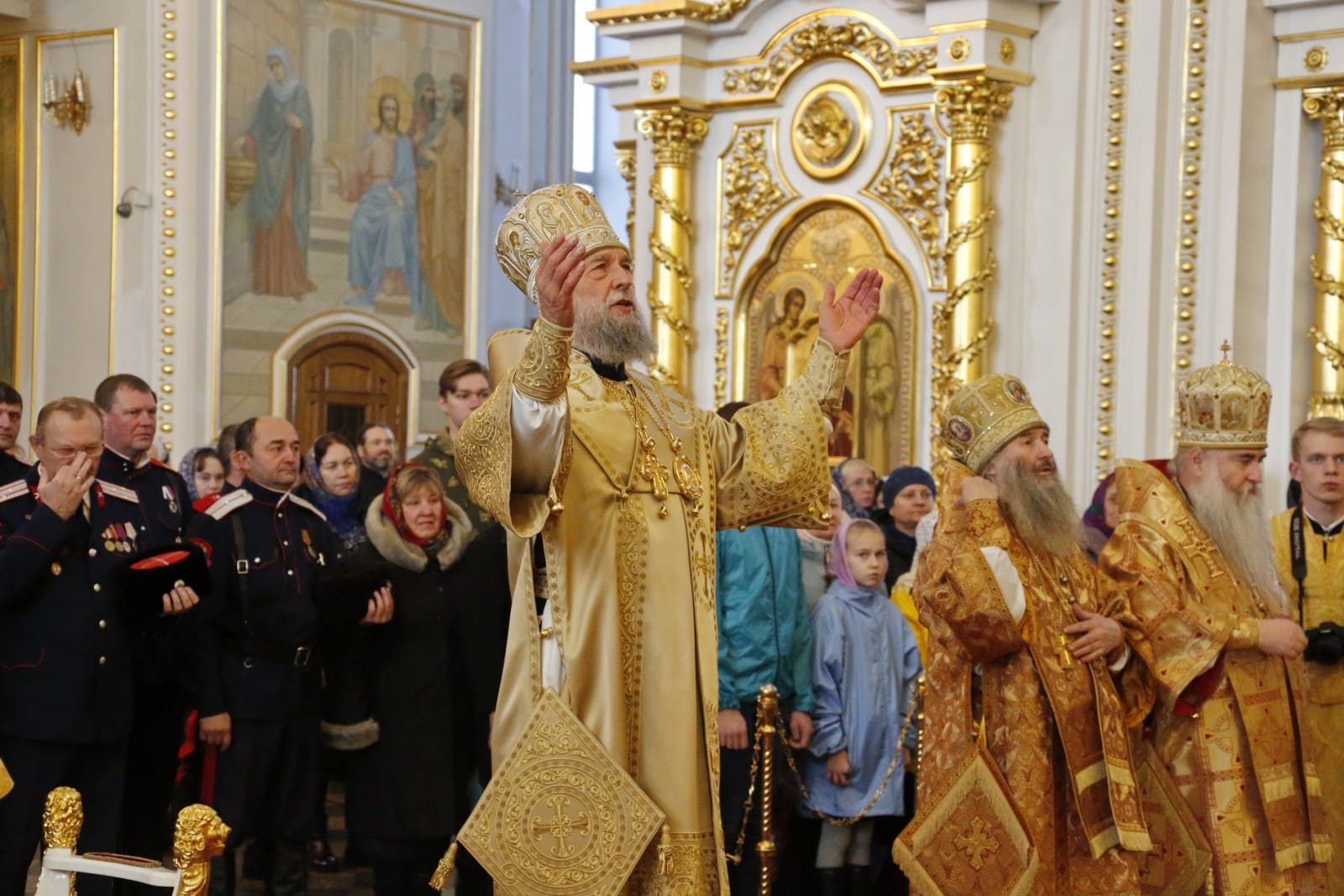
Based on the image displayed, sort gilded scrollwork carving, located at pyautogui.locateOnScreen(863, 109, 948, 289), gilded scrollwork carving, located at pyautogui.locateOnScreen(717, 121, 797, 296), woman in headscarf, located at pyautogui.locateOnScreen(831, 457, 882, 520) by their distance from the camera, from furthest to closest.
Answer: gilded scrollwork carving, located at pyautogui.locateOnScreen(717, 121, 797, 296) → gilded scrollwork carving, located at pyautogui.locateOnScreen(863, 109, 948, 289) → woman in headscarf, located at pyautogui.locateOnScreen(831, 457, 882, 520)

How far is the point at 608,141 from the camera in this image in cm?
1980

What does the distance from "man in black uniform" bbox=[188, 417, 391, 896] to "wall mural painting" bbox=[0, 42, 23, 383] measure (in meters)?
8.71

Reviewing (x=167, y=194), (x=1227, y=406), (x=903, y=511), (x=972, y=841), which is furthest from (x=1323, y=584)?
(x=167, y=194)

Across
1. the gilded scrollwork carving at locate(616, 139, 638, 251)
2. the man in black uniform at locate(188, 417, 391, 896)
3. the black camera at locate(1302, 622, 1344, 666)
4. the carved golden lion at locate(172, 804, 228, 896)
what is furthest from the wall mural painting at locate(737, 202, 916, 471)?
the carved golden lion at locate(172, 804, 228, 896)

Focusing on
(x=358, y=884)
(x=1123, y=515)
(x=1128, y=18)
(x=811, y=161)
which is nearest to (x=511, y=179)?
(x=811, y=161)

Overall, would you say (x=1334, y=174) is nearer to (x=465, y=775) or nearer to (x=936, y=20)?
(x=936, y=20)

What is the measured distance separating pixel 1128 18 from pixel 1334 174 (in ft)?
4.06

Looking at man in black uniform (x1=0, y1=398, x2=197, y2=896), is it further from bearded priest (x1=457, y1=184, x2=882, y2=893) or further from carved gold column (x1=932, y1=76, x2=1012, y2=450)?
carved gold column (x1=932, y1=76, x2=1012, y2=450)

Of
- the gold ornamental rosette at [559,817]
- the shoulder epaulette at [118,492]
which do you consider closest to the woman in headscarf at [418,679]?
the shoulder epaulette at [118,492]

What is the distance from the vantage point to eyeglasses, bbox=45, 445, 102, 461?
217 inches

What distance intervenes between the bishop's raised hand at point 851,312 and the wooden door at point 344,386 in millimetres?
10930

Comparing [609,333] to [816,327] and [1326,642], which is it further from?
[816,327]

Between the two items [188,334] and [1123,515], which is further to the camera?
[188,334]

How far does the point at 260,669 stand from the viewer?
6320mm
